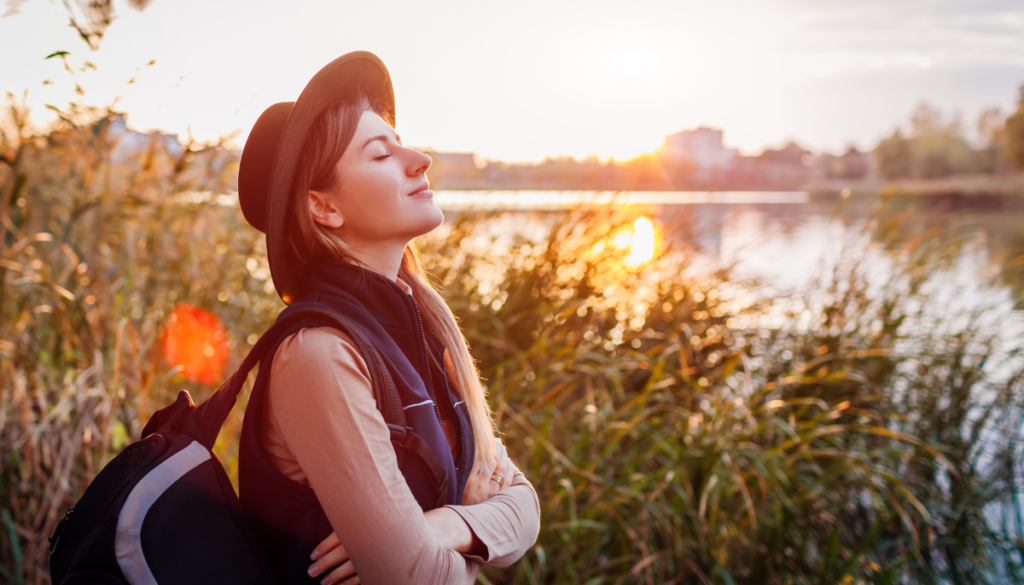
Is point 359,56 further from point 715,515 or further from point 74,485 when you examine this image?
point 715,515

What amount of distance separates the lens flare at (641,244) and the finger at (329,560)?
324cm

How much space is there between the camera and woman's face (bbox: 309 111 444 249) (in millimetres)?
1231

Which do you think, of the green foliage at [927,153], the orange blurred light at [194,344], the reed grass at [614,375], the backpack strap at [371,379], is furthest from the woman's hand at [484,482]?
the green foliage at [927,153]

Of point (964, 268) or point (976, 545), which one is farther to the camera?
point (964, 268)

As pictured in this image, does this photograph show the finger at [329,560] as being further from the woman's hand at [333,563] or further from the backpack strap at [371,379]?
the backpack strap at [371,379]

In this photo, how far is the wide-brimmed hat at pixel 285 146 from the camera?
3.88ft

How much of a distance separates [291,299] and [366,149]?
34cm

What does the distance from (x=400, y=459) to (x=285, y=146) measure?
591 millimetres

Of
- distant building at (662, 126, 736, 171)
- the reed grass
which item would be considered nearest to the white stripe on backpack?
the reed grass

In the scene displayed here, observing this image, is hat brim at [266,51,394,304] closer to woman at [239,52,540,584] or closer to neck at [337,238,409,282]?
woman at [239,52,540,584]

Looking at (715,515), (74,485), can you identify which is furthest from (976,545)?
(74,485)

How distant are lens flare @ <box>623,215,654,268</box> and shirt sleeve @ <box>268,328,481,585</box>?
10.6 feet

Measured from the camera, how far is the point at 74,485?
7.67 ft

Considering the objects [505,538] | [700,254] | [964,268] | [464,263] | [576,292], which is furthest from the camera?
[964,268]
